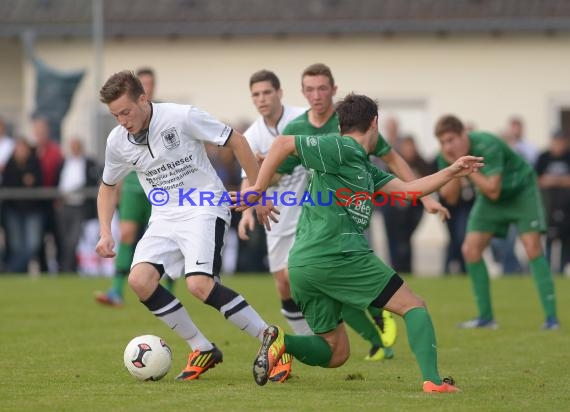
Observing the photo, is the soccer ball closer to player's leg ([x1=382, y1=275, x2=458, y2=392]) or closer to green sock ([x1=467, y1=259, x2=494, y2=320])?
player's leg ([x1=382, y1=275, x2=458, y2=392])

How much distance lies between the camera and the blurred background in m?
27.6

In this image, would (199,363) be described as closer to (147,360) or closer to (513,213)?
(147,360)

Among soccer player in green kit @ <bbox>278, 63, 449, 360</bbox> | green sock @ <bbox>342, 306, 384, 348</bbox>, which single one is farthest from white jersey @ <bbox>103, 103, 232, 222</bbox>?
green sock @ <bbox>342, 306, 384, 348</bbox>

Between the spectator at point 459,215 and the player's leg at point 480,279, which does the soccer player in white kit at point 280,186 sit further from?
the spectator at point 459,215

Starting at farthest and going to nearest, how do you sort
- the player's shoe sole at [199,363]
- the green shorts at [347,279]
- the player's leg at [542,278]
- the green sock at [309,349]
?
the player's leg at [542,278], the player's shoe sole at [199,363], the green sock at [309,349], the green shorts at [347,279]

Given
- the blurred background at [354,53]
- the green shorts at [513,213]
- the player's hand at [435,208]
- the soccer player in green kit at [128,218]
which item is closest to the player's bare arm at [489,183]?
the green shorts at [513,213]

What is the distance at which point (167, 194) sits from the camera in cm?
880

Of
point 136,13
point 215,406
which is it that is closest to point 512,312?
point 215,406

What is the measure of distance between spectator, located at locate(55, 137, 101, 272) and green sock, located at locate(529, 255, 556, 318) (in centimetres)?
942

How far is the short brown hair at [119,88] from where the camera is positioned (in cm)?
845

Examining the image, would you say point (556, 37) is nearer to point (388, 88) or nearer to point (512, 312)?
point (388, 88)

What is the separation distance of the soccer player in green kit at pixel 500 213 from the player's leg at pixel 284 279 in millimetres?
2040

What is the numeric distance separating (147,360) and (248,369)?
1040 millimetres

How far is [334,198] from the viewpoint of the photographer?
8016mm
